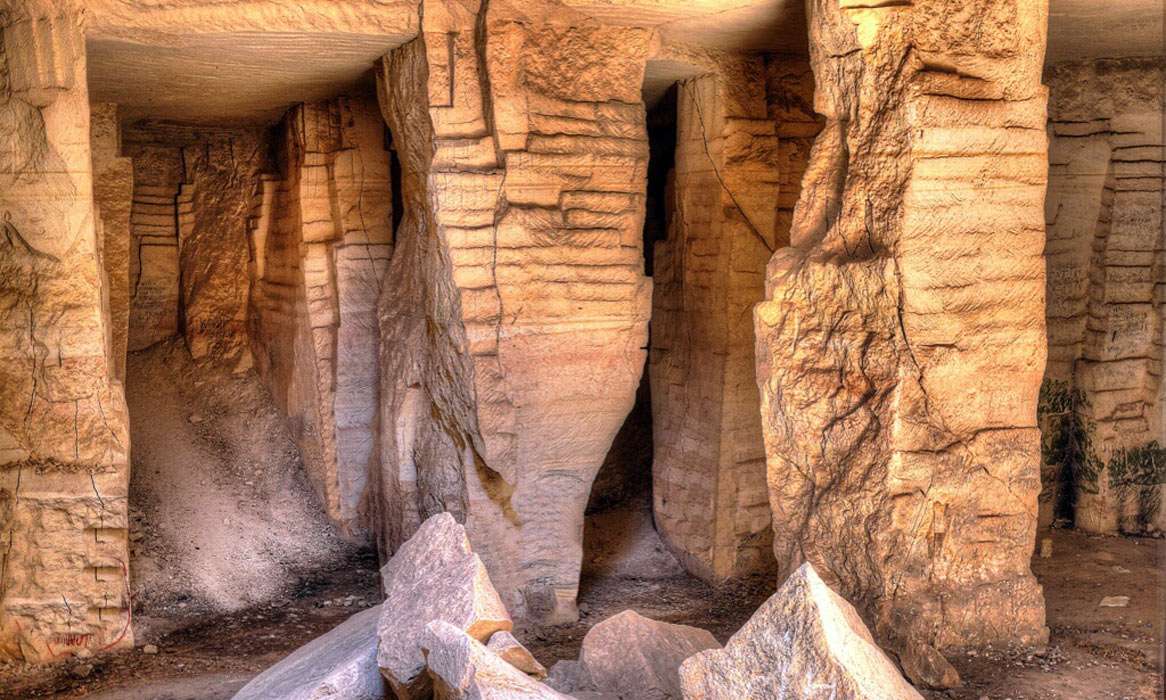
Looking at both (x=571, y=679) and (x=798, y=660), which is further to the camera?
(x=571, y=679)

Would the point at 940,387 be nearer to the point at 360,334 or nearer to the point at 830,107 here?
the point at 830,107

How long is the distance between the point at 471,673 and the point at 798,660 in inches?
38.0

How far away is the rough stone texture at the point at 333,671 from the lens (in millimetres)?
4371

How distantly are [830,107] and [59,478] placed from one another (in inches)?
148

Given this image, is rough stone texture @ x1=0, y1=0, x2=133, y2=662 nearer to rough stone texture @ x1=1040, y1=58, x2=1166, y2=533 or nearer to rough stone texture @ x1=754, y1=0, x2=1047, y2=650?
rough stone texture @ x1=754, y1=0, x2=1047, y2=650

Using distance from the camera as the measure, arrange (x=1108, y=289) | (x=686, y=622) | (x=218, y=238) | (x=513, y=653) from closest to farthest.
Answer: (x=513, y=653) < (x=686, y=622) < (x=1108, y=289) < (x=218, y=238)

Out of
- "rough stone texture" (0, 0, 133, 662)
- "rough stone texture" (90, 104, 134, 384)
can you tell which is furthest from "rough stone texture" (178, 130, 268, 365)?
"rough stone texture" (0, 0, 133, 662)

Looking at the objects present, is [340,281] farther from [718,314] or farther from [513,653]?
[513,653]

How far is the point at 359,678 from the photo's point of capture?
14.5 feet

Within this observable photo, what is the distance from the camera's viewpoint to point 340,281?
772cm

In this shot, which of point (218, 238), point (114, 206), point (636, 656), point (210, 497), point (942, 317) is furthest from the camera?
point (218, 238)

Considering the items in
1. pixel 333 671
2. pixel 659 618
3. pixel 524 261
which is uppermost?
pixel 524 261

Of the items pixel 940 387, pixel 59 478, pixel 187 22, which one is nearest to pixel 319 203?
pixel 187 22

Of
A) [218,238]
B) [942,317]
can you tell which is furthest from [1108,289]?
[218,238]
